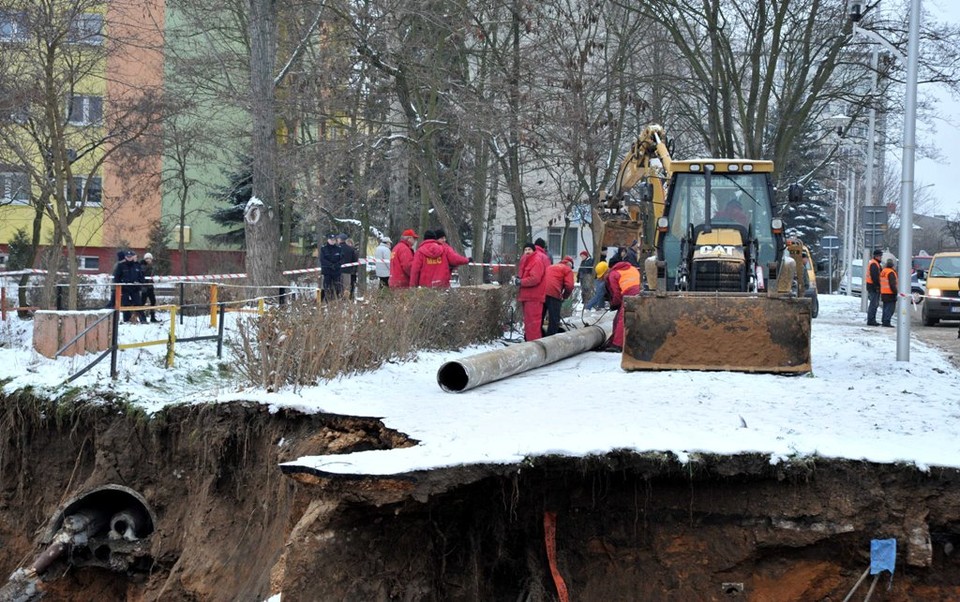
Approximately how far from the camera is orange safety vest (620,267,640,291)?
647 inches

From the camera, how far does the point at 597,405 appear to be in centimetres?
990

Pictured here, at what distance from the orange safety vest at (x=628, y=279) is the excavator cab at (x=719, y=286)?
0.55m

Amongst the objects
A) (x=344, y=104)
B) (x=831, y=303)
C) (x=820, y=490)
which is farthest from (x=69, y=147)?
(x=831, y=303)

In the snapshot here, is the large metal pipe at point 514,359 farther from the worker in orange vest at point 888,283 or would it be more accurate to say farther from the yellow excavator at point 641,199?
the worker in orange vest at point 888,283

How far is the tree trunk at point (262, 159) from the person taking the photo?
19.1 metres

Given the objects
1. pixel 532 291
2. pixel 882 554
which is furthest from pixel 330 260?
pixel 882 554

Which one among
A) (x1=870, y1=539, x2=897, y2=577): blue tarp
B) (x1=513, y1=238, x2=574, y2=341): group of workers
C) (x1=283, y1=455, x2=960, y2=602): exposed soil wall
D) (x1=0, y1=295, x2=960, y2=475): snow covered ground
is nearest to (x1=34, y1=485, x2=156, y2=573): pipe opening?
(x1=0, y1=295, x2=960, y2=475): snow covered ground

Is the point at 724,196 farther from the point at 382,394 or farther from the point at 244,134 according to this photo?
the point at 244,134

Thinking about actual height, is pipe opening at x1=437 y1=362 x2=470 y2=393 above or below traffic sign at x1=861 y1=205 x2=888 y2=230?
below

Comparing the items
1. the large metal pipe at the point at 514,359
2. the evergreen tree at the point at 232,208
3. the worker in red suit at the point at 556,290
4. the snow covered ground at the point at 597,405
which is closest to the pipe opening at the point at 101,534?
the snow covered ground at the point at 597,405

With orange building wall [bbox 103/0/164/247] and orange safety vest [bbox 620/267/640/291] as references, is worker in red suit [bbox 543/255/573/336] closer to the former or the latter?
orange safety vest [bbox 620/267/640/291]

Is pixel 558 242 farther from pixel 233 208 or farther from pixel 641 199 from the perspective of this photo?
pixel 641 199

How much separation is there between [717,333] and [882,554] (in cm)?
508

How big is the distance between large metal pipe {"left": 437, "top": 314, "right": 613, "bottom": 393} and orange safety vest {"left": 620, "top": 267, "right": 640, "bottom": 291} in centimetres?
73
